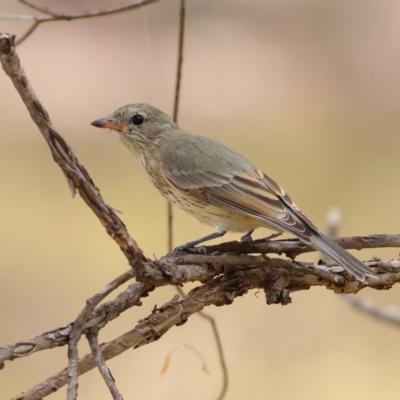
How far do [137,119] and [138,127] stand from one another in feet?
0.16

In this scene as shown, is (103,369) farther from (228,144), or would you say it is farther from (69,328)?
(228,144)

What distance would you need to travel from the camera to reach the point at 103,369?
Result: 176cm

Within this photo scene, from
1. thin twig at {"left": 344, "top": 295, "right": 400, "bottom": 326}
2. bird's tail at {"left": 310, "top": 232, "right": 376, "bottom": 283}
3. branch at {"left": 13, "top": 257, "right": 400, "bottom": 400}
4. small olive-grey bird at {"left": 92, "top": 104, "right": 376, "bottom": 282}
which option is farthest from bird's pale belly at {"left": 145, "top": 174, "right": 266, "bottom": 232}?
thin twig at {"left": 344, "top": 295, "right": 400, "bottom": 326}

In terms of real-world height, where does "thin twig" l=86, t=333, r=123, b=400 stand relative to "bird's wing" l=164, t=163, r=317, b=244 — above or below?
below

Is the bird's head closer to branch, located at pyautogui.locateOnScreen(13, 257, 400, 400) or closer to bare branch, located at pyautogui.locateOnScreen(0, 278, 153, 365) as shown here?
branch, located at pyautogui.locateOnScreen(13, 257, 400, 400)

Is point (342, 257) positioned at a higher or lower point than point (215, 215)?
lower

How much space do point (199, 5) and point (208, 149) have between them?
6816mm

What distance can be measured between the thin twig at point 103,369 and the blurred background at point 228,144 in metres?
2.86

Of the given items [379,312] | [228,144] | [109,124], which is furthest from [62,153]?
[228,144]

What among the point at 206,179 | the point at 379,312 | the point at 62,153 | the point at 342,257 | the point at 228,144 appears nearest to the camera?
the point at 62,153

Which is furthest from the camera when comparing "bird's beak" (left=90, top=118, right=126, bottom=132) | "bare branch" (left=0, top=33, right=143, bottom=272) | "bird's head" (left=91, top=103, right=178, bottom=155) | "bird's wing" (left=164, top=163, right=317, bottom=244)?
"bird's head" (left=91, top=103, right=178, bottom=155)

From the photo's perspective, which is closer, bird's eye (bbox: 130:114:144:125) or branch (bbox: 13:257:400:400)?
branch (bbox: 13:257:400:400)

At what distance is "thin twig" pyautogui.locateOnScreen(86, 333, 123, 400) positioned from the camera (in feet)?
Answer: 5.64

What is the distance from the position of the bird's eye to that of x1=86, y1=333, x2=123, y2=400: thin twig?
6.95ft
